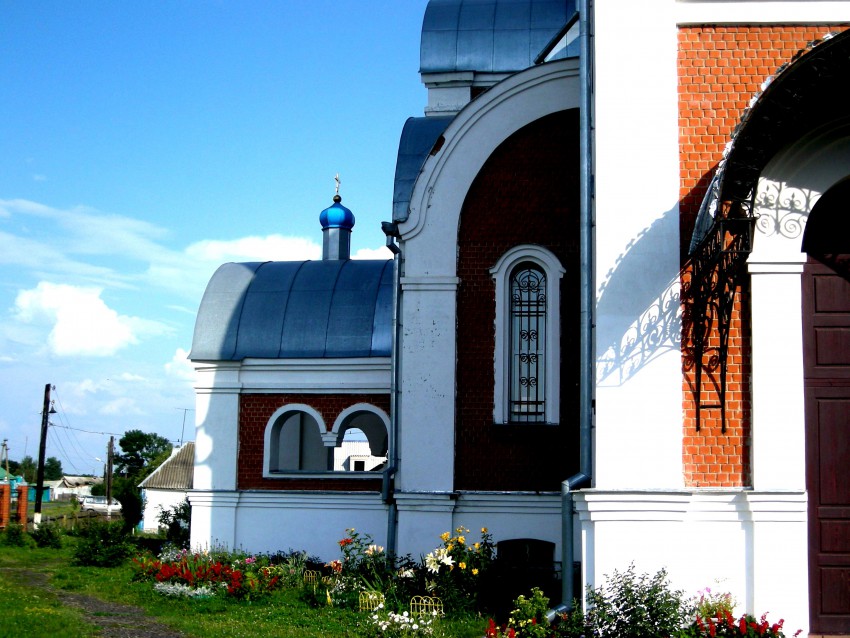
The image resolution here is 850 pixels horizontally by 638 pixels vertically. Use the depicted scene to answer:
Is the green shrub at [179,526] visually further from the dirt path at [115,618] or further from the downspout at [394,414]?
the downspout at [394,414]

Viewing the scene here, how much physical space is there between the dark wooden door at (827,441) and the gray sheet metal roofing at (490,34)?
856 centimetres

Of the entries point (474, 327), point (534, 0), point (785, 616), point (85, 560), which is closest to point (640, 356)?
point (785, 616)

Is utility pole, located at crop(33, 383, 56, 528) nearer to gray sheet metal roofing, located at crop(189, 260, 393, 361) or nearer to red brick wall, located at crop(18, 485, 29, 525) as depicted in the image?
red brick wall, located at crop(18, 485, 29, 525)

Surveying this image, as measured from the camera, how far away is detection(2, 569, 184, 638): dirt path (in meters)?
9.55

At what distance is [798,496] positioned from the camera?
7.67 m

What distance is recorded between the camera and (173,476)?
36625mm

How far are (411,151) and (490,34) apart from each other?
288 cm

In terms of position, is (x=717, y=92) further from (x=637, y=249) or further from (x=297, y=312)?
(x=297, y=312)

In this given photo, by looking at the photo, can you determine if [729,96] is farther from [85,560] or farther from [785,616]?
[85,560]

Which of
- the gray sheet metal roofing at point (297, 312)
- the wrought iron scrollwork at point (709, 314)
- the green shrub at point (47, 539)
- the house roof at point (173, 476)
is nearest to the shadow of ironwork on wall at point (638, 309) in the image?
the wrought iron scrollwork at point (709, 314)

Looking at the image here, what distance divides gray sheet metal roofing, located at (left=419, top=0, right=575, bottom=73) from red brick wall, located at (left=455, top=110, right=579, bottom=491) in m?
4.51

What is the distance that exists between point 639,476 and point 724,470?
67 cm

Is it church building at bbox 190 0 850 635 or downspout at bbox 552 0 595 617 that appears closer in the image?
church building at bbox 190 0 850 635

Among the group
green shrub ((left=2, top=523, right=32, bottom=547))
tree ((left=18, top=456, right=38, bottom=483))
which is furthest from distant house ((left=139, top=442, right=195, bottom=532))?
tree ((left=18, top=456, right=38, bottom=483))
